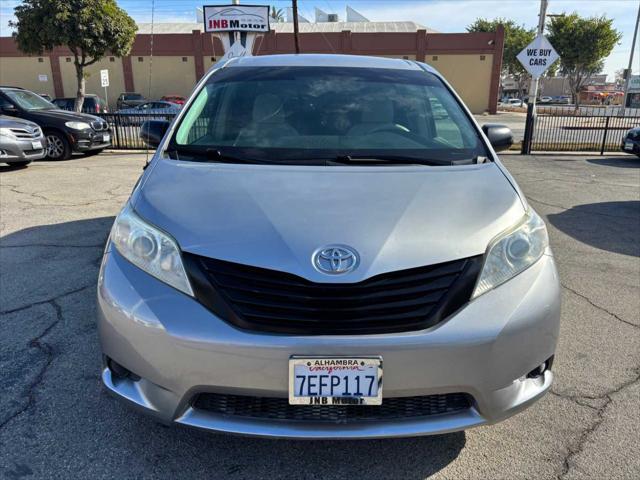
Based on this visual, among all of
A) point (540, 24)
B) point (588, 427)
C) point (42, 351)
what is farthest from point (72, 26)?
point (588, 427)

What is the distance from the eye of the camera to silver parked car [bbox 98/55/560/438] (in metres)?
1.81

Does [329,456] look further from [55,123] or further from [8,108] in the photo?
[8,108]

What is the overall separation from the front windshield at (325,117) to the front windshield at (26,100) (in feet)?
32.8

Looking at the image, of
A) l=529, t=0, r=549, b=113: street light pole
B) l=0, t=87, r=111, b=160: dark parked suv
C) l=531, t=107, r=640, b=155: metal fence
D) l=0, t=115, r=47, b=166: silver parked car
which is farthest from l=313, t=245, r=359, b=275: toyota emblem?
l=531, t=107, r=640, b=155: metal fence

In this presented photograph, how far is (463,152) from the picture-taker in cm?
281

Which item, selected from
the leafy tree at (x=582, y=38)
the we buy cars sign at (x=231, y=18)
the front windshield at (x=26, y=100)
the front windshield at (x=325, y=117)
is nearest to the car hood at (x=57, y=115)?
the front windshield at (x=26, y=100)

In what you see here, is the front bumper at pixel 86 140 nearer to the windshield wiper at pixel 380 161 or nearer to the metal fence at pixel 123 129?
the metal fence at pixel 123 129

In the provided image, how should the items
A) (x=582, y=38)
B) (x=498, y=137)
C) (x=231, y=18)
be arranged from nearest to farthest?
(x=498, y=137) < (x=231, y=18) < (x=582, y=38)

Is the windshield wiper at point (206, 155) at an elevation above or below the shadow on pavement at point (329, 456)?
above

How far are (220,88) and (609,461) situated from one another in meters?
3.01

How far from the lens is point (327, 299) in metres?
1.84

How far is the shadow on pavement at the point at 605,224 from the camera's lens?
5594mm

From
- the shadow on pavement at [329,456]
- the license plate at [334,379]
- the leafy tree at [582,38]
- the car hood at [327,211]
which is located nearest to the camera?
the license plate at [334,379]

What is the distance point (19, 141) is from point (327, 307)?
9.59 m
